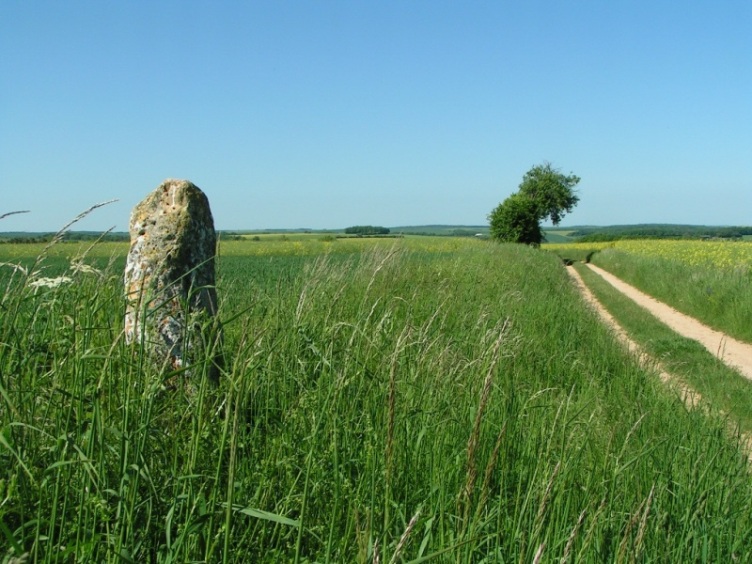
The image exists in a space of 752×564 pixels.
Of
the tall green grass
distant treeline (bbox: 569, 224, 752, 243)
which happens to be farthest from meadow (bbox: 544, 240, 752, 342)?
distant treeline (bbox: 569, 224, 752, 243)

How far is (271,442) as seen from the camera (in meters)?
2.96

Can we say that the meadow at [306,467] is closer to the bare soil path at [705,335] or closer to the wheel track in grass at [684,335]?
the wheel track in grass at [684,335]

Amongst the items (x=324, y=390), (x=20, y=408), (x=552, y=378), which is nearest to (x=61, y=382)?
(x=20, y=408)

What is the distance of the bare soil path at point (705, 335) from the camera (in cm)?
1088

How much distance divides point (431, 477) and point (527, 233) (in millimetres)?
69965

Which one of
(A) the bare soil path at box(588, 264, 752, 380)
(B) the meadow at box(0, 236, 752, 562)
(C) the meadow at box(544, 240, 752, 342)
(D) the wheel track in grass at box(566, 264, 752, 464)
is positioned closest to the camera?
(B) the meadow at box(0, 236, 752, 562)

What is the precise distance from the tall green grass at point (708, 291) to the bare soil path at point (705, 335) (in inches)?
8.1

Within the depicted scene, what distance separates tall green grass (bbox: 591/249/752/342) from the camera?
46.5 ft

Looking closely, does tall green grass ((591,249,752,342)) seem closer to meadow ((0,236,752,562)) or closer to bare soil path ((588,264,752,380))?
bare soil path ((588,264,752,380))

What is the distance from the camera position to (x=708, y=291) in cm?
1656

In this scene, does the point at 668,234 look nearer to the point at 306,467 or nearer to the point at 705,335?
the point at 705,335

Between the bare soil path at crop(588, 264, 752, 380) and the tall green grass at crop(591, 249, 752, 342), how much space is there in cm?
21

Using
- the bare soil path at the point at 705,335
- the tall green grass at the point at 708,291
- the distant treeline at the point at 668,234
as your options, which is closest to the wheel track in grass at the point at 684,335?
the bare soil path at the point at 705,335

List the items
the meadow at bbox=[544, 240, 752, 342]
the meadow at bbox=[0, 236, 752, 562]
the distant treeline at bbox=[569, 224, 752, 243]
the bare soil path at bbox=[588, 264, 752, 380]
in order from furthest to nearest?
the distant treeline at bbox=[569, 224, 752, 243]
the meadow at bbox=[544, 240, 752, 342]
the bare soil path at bbox=[588, 264, 752, 380]
the meadow at bbox=[0, 236, 752, 562]
